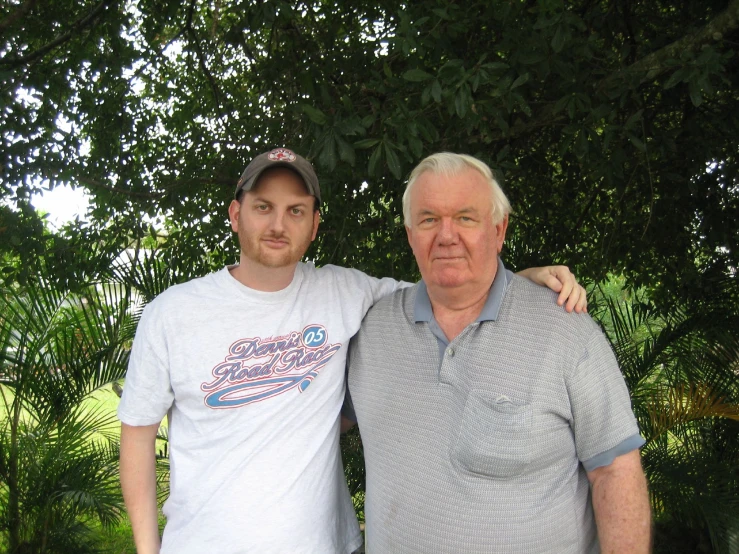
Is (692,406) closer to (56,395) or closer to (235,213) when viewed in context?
(235,213)

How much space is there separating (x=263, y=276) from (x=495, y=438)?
847 mm

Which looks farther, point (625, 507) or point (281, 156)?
point (281, 156)

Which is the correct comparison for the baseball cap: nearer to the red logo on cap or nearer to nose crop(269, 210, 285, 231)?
the red logo on cap

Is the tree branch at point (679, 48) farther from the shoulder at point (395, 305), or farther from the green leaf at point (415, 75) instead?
the shoulder at point (395, 305)

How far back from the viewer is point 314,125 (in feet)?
9.55

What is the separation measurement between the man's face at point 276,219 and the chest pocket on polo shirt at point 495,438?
0.73 m

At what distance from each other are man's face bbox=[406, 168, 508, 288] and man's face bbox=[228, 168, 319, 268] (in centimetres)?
37

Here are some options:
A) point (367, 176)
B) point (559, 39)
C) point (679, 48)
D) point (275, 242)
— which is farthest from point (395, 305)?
Answer: point (679, 48)

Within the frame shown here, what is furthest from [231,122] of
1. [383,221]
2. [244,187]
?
[244,187]

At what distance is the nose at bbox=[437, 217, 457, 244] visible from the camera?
2109 mm

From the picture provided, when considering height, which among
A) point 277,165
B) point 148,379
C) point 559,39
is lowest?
point 148,379

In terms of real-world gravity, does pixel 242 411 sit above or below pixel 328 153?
below

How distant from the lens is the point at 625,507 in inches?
77.5

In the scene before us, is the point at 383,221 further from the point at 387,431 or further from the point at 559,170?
the point at 387,431
